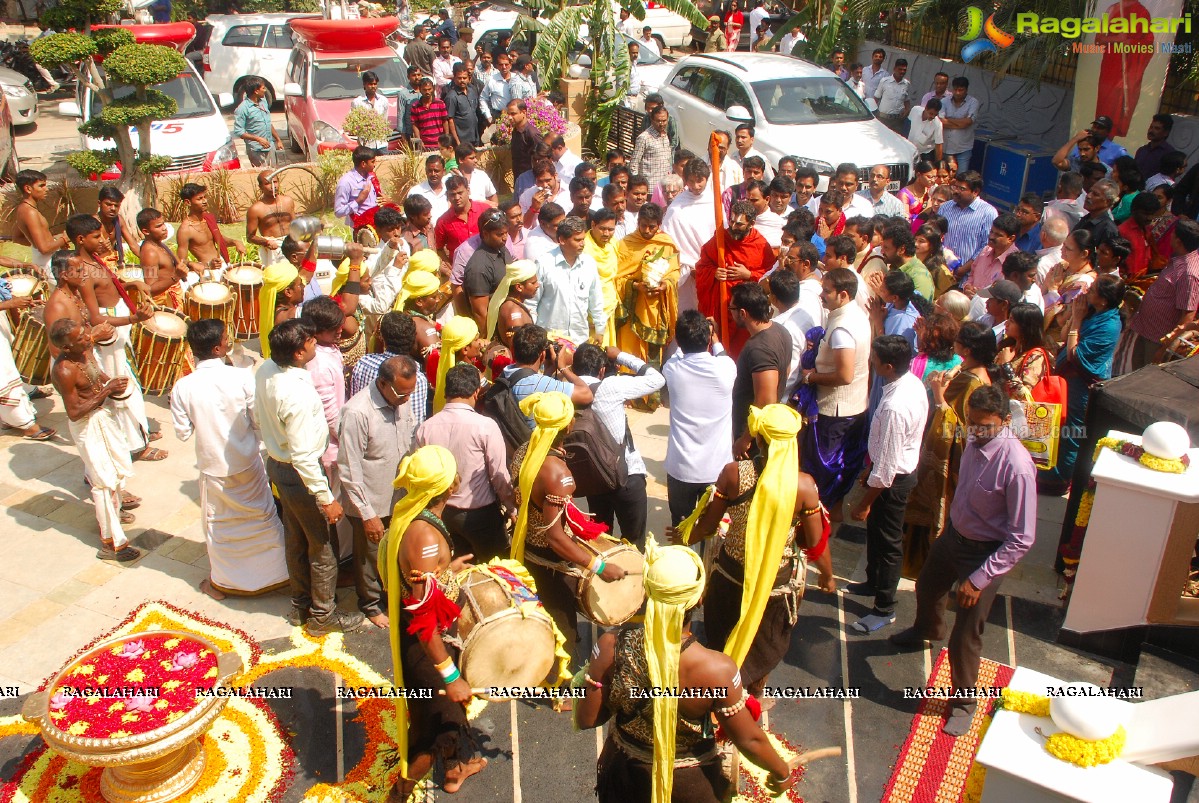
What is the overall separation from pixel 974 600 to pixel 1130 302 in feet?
15.4

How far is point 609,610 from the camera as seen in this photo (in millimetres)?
4648

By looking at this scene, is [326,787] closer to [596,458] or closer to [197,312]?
[596,458]

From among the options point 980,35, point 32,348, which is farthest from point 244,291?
point 980,35

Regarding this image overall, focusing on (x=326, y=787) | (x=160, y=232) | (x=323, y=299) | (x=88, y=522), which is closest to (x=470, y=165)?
(x=160, y=232)

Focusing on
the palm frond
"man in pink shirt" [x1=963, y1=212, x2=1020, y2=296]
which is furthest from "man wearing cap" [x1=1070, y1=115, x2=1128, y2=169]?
the palm frond

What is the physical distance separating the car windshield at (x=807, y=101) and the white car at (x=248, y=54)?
432 inches

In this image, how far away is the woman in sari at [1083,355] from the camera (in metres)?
6.42

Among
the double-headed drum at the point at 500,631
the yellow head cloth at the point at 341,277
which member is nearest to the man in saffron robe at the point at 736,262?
the yellow head cloth at the point at 341,277

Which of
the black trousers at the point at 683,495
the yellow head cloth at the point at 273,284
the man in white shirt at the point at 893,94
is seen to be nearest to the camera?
the black trousers at the point at 683,495

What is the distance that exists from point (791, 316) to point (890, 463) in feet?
5.62

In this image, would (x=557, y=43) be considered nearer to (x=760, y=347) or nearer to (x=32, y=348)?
(x=32, y=348)

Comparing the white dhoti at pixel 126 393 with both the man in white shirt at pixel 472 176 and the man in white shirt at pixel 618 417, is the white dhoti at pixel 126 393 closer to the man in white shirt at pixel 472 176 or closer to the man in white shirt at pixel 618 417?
the man in white shirt at pixel 618 417

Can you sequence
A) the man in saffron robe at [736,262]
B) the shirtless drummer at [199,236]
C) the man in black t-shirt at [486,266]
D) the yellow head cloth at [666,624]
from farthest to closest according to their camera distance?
the shirtless drummer at [199,236]
the man in saffron robe at [736,262]
the man in black t-shirt at [486,266]
the yellow head cloth at [666,624]

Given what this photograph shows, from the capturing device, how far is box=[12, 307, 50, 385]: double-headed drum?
8047 millimetres
